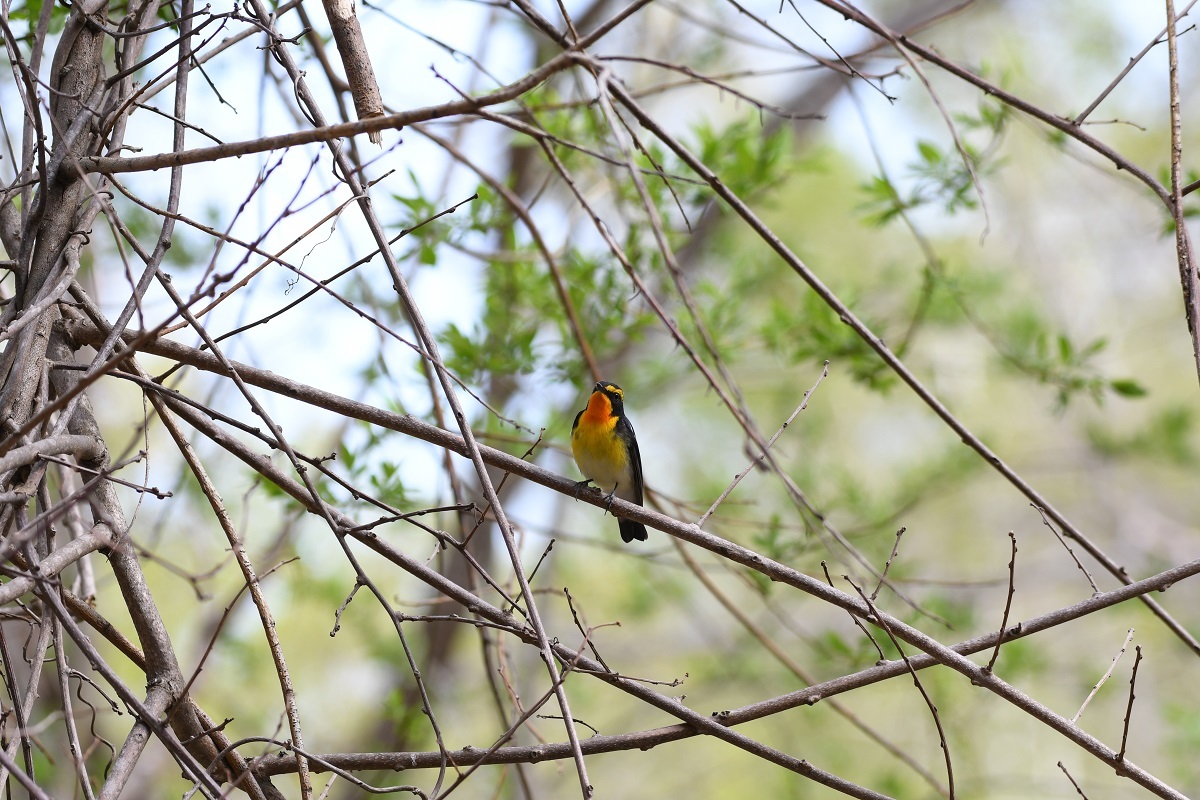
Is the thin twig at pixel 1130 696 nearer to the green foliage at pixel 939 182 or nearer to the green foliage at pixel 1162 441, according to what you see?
the green foliage at pixel 939 182

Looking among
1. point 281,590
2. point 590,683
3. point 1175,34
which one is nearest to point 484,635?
point 1175,34

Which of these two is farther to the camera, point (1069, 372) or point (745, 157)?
point (745, 157)

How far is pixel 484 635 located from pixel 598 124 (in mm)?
2518

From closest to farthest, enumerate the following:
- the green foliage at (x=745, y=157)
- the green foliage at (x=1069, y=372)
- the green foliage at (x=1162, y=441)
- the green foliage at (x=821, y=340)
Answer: the green foliage at (x=1069, y=372), the green foliage at (x=821, y=340), the green foliage at (x=745, y=157), the green foliage at (x=1162, y=441)

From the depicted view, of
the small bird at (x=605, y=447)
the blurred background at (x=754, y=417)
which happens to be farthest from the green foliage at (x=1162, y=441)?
the small bird at (x=605, y=447)

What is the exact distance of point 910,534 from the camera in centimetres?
1434

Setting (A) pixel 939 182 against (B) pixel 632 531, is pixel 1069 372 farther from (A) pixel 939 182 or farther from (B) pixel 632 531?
(B) pixel 632 531

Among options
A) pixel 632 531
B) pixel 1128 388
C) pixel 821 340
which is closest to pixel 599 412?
pixel 632 531

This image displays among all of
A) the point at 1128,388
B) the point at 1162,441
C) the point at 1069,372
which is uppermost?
the point at 1162,441

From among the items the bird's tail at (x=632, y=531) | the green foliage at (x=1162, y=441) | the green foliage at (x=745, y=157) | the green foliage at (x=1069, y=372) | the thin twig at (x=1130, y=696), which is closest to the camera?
the thin twig at (x=1130, y=696)

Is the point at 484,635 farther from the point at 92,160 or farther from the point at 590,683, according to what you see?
the point at 590,683

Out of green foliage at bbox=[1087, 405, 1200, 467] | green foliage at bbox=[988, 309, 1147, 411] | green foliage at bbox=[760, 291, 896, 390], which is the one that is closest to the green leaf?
green foliage at bbox=[988, 309, 1147, 411]

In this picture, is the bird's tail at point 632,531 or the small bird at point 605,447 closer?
the small bird at point 605,447

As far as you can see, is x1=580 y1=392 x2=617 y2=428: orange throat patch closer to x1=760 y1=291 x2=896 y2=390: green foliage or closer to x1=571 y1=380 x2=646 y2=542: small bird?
x1=571 y1=380 x2=646 y2=542: small bird
